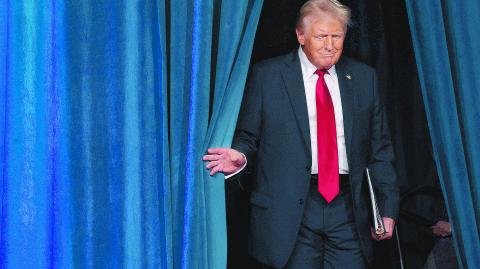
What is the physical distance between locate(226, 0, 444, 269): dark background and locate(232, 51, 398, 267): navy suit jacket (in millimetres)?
983

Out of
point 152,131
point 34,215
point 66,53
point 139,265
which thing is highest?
point 66,53

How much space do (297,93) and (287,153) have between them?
278 millimetres

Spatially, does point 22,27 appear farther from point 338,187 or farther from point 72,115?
point 338,187

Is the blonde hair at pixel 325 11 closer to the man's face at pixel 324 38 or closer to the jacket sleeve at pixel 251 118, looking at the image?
the man's face at pixel 324 38

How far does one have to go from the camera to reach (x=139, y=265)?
3664 millimetres

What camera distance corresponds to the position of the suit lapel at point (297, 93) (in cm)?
404

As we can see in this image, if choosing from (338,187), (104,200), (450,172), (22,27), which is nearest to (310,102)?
(338,187)

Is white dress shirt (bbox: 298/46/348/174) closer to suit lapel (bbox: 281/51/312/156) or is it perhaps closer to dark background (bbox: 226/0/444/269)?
suit lapel (bbox: 281/51/312/156)

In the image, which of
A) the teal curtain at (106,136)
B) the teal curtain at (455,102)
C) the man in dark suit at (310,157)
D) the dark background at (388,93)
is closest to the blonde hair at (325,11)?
the man in dark suit at (310,157)

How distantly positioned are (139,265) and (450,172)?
1.42m

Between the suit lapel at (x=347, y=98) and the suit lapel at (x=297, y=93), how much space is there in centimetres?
19

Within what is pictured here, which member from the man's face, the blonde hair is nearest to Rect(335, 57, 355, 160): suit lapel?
the man's face

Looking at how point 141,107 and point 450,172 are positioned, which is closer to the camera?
point 141,107

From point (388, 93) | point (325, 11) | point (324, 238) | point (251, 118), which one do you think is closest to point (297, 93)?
point (251, 118)
